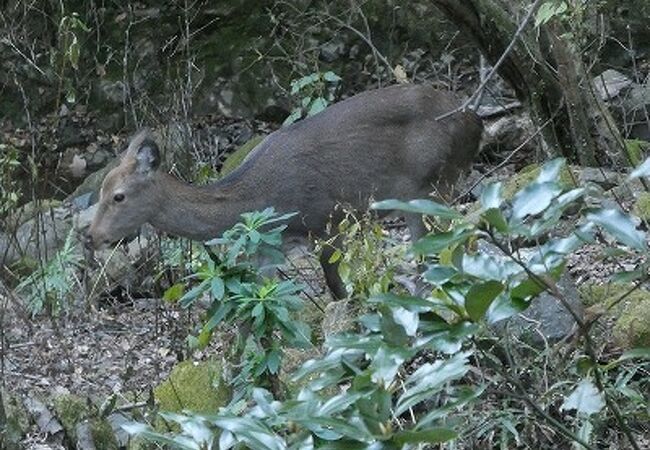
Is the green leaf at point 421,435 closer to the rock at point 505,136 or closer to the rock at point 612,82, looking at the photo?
the rock at point 612,82

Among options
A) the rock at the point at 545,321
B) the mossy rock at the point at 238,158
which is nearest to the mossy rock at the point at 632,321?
the rock at the point at 545,321

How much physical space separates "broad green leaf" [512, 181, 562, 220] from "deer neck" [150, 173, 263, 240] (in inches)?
271

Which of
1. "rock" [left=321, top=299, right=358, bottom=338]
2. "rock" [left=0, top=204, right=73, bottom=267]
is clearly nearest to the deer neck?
"rock" [left=0, top=204, right=73, bottom=267]

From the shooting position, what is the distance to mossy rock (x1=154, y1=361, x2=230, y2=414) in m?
7.11

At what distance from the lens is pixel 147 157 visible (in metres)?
9.56

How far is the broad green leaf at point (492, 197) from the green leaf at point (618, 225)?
0.17 metres

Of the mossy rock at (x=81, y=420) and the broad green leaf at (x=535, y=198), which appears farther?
the mossy rock at (x=81, y=420)

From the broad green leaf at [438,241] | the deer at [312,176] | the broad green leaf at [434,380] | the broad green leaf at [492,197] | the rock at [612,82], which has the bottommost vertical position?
the rock at [612,82]

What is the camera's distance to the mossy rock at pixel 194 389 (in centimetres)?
711

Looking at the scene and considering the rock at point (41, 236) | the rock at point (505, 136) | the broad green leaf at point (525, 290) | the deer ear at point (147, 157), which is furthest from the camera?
the rock at point (505, 136)

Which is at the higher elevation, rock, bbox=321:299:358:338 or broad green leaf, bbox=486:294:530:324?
broad green leaf, bbox=486:294:530:324

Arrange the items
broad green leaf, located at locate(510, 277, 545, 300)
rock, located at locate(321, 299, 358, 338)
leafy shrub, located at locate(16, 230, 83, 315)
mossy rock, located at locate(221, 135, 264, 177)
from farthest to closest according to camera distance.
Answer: mossy rock, located at locate(221, 135, 264, 177) < leafy shrub, located at locate(16, 230, 83, 315) < rock, located at locate(321, 299, 358, 338) < broad green leaf, located at locate(510, 277, 545, 300)

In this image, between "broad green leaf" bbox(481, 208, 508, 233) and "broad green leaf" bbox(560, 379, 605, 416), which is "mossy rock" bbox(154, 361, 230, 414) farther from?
"broad green leaf" bbox(481, 208, 508, 233)

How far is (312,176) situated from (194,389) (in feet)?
8.50
